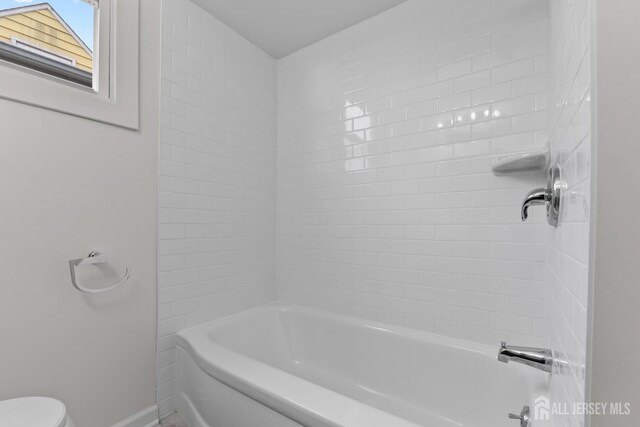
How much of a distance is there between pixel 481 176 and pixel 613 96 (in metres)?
1.21

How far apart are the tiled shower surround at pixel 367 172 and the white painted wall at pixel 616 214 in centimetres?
87

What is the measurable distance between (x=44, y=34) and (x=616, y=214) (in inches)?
80.8

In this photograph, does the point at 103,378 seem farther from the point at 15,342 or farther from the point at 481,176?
the point at 481,176

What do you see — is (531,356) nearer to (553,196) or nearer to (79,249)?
(553,196)

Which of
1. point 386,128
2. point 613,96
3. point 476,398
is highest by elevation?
point 386,128

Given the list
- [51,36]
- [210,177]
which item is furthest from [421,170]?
[51,36]

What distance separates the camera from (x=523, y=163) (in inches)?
51.9

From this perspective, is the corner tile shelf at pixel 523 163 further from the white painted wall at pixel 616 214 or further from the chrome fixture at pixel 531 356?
the white painted wall at pixel 616 214

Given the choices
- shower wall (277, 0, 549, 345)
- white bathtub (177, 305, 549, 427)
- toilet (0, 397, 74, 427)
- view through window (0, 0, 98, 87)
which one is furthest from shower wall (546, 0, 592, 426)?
view through window (0, 0, 98, 87)

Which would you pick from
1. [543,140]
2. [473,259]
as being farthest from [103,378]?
[543,140]

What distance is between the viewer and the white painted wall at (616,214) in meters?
0.40

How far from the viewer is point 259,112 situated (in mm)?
2236

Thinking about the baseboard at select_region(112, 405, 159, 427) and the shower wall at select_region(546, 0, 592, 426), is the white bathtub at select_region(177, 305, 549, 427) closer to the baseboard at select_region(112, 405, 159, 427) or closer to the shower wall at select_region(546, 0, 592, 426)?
the baseboard at select_region(112, 405, 159, 427)

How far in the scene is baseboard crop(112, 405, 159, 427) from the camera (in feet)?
4.92
